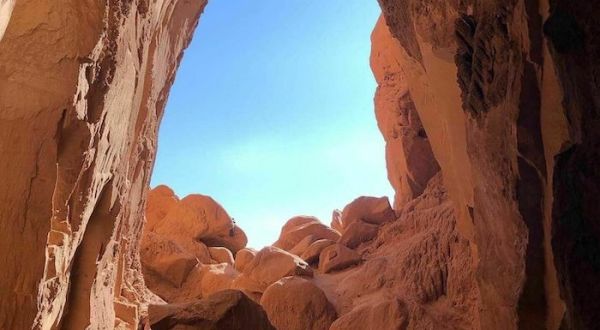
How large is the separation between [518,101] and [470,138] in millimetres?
1517

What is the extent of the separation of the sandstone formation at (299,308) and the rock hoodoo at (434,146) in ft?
7.39

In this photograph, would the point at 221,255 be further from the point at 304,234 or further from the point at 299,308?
the point at 299,308

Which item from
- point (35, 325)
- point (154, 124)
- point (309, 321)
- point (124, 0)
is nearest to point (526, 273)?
point (35, 325)

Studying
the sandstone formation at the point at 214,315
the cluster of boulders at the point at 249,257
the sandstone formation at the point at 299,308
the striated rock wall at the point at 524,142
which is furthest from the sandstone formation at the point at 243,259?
the striated rock wall at the point at 524,142

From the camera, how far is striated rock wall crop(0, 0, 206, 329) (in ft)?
11.9

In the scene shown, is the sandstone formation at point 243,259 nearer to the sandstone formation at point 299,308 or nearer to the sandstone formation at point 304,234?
the sandstone formation at point 304,234

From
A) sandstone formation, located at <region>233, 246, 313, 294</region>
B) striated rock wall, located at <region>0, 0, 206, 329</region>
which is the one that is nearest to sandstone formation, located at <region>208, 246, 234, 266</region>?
sandstone formation, located at <region>233, 246, 313, 294</region>

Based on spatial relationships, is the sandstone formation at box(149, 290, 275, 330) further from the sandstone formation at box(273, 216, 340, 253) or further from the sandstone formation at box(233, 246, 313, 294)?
the sandstone formation at box(273, 216, 340, 253)

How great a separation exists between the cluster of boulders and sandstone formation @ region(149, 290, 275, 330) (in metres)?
0.04

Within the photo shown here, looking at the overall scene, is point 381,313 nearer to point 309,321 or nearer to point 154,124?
point 309,321

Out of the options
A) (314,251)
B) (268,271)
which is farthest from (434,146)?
(314,251)

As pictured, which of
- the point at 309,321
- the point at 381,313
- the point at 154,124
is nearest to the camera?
the point at 154,124

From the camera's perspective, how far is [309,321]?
11969 mm

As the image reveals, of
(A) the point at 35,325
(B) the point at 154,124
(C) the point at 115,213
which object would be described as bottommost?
(A) the point at 35,325
